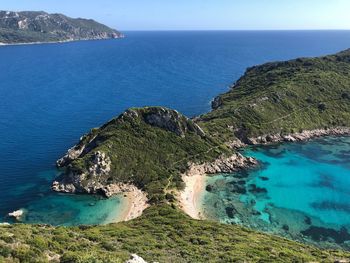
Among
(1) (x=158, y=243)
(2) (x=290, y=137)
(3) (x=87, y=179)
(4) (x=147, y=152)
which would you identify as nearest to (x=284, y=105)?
(2) (x=290, y=137)

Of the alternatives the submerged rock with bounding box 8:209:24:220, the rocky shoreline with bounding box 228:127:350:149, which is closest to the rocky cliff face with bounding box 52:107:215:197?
the submerged rock with bounding box 8:209:24:220

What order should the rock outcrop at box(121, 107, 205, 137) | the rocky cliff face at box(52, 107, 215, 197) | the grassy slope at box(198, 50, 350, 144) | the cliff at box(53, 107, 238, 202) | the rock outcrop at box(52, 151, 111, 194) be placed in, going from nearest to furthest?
the rock outcrop at box(52, 151, 111, 194), the rocky cliff face at box(52, 107, 215, 197), the cliff at box(53, 107, 238, 202), the rock outcrop at box(121, 107, 205, 137), the grassy slope at box(198, 50, 350, 144)

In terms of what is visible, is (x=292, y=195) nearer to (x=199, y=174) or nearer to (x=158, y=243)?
(x=199, y=174)

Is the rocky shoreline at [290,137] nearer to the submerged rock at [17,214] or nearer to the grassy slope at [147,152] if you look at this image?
the grassy slope at [147,152]

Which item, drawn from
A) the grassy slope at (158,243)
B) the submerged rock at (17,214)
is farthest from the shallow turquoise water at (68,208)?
the grassy slope at (158,243)

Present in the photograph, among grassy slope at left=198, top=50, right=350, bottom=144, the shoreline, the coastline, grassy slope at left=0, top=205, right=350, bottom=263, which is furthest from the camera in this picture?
grassy slope at left=198, top=50, right=350, bottom=144

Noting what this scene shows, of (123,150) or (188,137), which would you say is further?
(188,137)

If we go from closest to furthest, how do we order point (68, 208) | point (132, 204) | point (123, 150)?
point (68, 208), point (132, 204), point (123, 150)

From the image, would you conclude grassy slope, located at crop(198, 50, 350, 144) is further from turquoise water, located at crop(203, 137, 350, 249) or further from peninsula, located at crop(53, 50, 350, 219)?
turquoise water, located at crop(203, 137, 350, 249)

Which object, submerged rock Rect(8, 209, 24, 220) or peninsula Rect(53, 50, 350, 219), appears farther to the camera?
peninsula Rect(53, 50, 350, 219)
